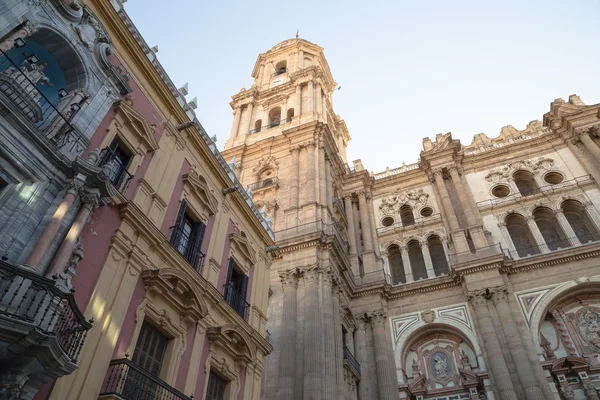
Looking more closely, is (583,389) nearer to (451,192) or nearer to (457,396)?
(457,396)

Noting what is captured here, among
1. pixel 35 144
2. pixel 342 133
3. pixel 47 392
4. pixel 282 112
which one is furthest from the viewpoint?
pixel 342 133

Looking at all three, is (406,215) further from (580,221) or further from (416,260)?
(580,221)

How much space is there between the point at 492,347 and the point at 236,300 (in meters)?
12.9

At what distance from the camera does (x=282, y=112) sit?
115 feet

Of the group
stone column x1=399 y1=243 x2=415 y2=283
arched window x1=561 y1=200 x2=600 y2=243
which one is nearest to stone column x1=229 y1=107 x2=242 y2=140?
stone column x1=399 y1=243 x2=415 y2=283

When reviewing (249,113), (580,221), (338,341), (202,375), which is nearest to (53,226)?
(202,375)

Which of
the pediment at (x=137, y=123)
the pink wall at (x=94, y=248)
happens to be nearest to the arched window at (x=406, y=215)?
the pediment at (x=137, y=123)

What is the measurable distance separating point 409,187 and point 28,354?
27.5 metres

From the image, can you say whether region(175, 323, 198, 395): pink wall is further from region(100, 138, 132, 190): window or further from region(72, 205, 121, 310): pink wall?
region(100, 138, 132, 190): window

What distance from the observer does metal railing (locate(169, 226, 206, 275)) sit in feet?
39.8

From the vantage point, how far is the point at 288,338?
19.4 metres

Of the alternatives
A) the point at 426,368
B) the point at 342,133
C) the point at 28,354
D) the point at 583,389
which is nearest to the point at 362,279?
the point at 426,368

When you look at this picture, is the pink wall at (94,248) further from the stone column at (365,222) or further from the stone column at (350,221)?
the stone column at (365,222)

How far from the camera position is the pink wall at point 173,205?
11852mm
